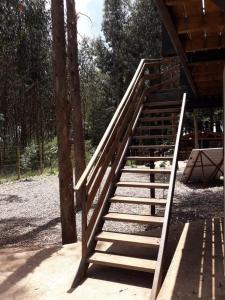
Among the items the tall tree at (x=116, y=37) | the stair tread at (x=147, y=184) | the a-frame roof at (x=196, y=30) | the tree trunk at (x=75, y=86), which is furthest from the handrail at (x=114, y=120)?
the tall tree at (x=116, y=37)

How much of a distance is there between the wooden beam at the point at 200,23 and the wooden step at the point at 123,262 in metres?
2.74

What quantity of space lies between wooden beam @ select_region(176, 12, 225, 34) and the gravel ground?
493cm

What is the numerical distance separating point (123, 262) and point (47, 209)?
605 centimetres

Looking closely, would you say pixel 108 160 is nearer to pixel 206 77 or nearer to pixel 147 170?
pixel 147 170

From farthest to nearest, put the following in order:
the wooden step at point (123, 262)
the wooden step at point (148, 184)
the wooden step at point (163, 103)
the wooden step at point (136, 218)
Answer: the wooden step at point (163, 103) < the wooden step at point (148, 184) < the wooden step at point (136, 218) < the wooden step at point (123, 262)

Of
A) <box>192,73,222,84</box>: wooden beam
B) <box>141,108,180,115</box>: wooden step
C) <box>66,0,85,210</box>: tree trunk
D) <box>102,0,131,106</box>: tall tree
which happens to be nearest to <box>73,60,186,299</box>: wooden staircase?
<box>141,108,180,115</box>: wooden step

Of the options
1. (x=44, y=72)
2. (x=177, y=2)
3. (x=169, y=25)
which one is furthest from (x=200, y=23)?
(x=44, y=72)

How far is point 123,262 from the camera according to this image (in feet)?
15.4

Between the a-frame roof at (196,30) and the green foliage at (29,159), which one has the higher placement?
the a-frame roof at (196,30)

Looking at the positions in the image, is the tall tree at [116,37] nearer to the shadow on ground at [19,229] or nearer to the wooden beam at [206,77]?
the shadow on ground at [19,229]

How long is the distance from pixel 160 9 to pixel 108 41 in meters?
30.7

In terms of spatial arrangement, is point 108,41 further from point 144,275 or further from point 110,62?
point 144,275

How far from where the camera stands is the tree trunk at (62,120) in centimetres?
645

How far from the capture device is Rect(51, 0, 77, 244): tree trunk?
254 inches
